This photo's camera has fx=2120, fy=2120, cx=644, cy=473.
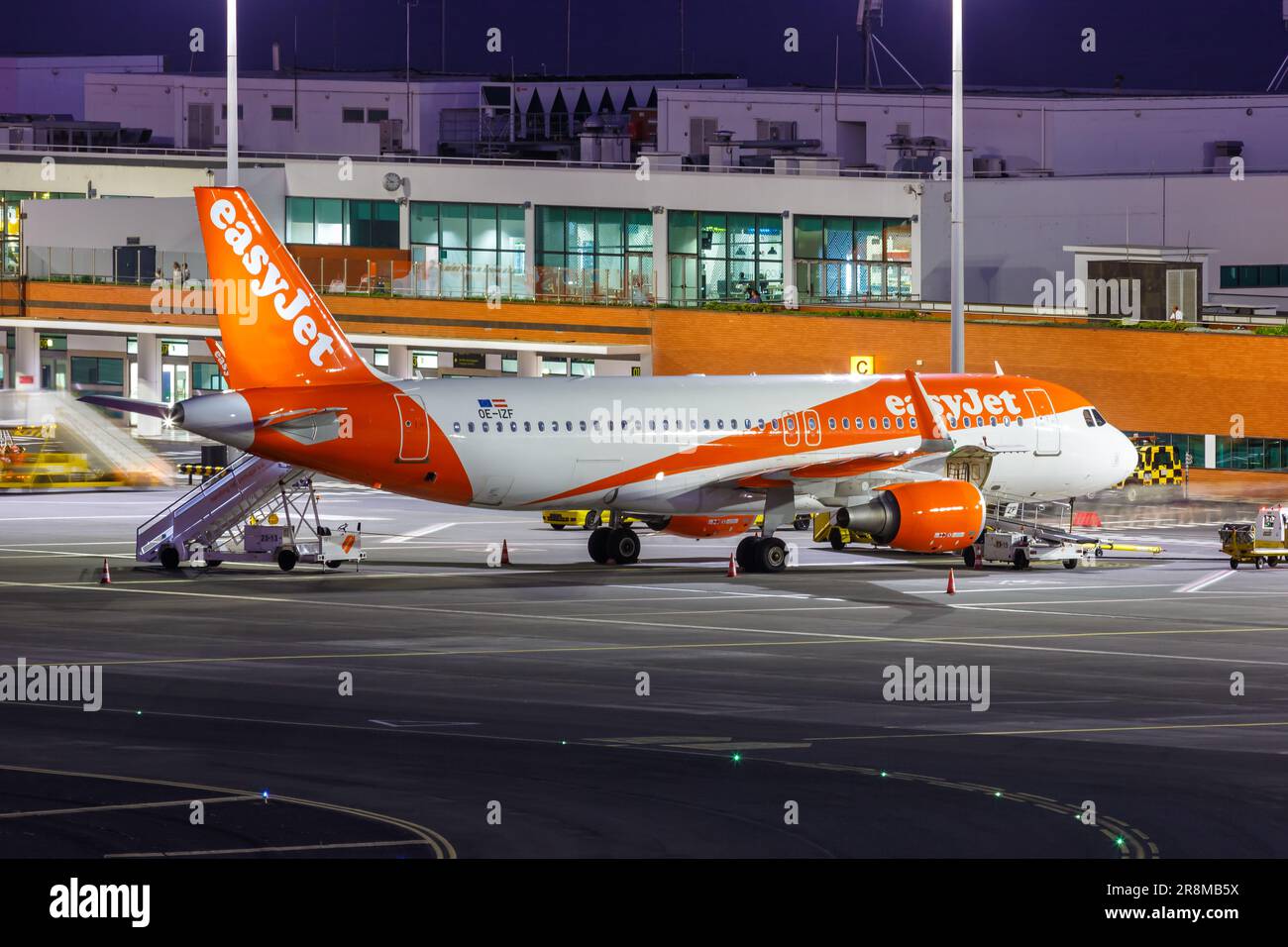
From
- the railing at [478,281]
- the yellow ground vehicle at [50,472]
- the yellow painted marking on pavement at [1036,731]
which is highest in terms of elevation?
the railing at [478,281]

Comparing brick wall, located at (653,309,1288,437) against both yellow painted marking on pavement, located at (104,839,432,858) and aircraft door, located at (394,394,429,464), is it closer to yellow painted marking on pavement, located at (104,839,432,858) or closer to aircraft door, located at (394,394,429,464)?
aircraft door, located at (394,394,429,464)

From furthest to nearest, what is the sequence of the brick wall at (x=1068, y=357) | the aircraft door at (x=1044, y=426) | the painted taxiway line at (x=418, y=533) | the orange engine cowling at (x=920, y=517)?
1. the brick wall at (x=1068, y=357)
2. the painted taxiway line at (x=418, y=533)
3. the aircraft door at (x=1044, y=426)
4. the orange engine cowling at (x=920, y=517)

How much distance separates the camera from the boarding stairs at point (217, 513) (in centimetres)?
4931

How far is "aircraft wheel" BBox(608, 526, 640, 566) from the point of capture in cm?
5066

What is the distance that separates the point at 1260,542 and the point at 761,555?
12.0 metres

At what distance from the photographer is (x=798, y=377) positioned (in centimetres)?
5081

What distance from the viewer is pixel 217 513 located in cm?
4944

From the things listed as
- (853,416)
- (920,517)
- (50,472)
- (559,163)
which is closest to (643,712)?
(920,517)

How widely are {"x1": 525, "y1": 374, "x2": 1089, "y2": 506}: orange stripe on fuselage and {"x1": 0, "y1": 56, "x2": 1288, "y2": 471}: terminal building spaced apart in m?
17.6

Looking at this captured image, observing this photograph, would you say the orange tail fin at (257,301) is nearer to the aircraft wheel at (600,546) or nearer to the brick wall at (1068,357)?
the aircraft wheel at (600,546)

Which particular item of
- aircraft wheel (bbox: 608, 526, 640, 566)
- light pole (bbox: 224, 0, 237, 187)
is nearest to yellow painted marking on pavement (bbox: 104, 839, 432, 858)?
aircraft wheel (bbox: 608, 526, 640, 566)

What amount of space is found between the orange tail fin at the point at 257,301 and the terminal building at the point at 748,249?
32866 millimetres

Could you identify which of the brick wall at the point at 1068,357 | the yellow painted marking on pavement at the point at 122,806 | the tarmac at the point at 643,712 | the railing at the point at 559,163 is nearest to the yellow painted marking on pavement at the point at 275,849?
the tarmac at the point at 643,712
